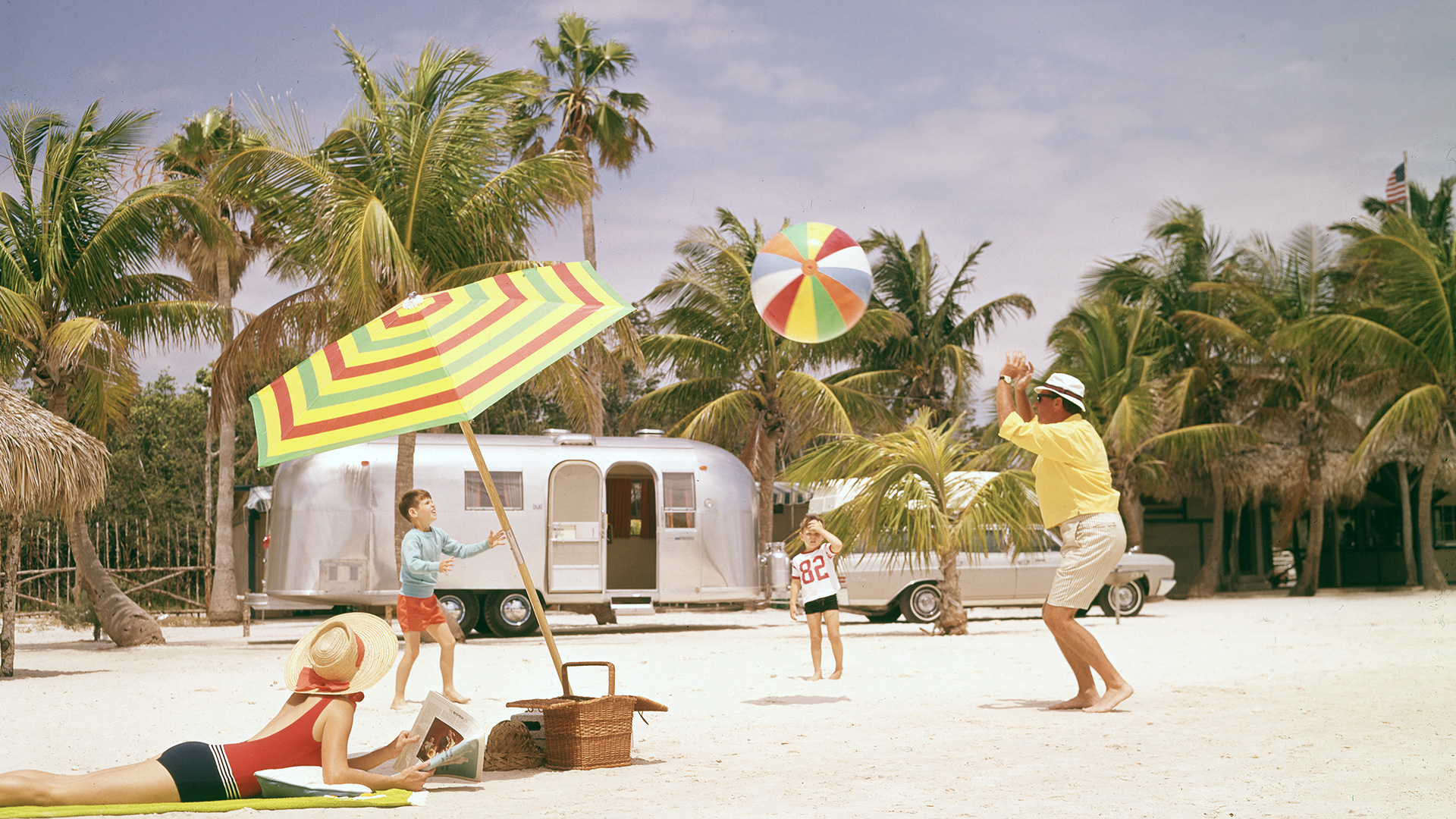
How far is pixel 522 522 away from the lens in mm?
15195

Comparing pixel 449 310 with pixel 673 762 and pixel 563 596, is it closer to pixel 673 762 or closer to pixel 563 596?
pixel 673 762

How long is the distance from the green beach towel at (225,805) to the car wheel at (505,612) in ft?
35.8

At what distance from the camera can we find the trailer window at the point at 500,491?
15211mm

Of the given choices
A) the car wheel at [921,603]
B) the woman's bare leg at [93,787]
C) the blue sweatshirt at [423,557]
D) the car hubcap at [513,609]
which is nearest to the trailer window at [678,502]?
the car hubcap at [513,609]

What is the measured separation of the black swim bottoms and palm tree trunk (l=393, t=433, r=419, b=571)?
10055 mm

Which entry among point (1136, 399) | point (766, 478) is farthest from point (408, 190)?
point (1136, 399)

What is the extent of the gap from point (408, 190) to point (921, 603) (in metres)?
8.51

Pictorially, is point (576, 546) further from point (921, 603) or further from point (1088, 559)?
point (1088, 559)

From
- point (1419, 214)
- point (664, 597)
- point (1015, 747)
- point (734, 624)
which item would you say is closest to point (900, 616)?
point (734, 624)

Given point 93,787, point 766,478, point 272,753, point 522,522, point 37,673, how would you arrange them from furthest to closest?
point 766,478 < point 522,522 < point 37,673 < point 272,753 < point 93,787

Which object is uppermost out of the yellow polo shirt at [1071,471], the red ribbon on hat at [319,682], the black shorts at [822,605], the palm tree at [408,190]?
the palm tree at [408,190]

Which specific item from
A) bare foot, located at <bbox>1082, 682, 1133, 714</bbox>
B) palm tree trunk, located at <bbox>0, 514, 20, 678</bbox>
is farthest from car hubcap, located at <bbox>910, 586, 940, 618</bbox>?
palm tree trunk, located at <bbox>0, 514, 20, 678</bbox>

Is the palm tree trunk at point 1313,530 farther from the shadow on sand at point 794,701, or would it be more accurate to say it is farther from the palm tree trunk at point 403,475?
the shadow on sand at point 794,701

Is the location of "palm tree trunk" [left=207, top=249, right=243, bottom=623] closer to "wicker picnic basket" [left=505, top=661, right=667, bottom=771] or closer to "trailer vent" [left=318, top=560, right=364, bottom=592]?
"trailer vent" [left=318, top=560, right=364, bottom=592]
